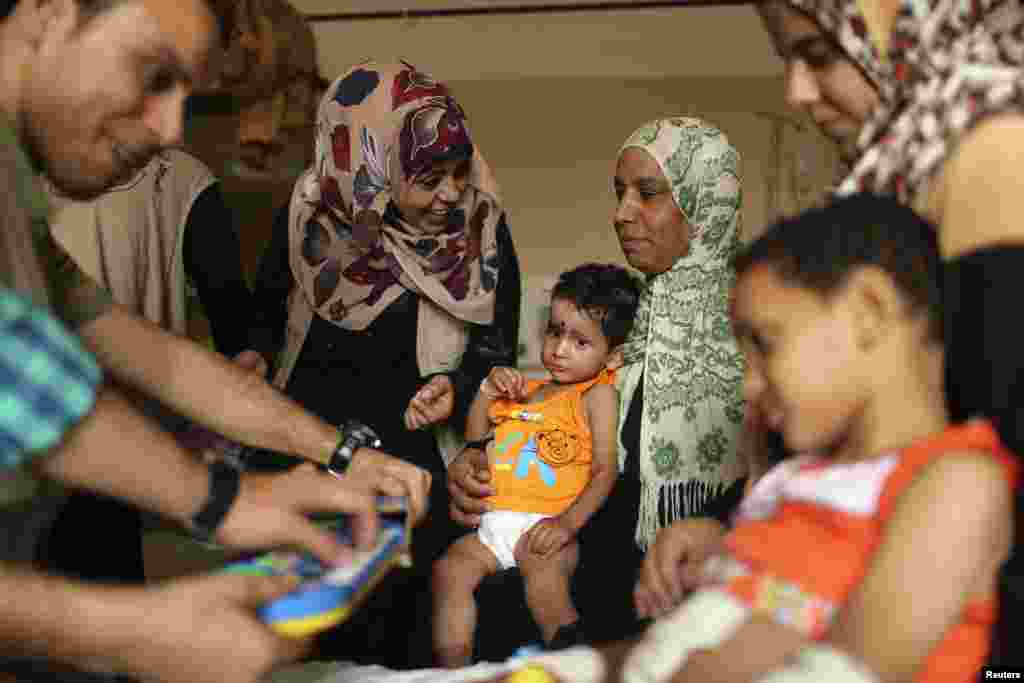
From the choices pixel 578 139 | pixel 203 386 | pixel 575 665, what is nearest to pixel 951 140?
pixel 575 665

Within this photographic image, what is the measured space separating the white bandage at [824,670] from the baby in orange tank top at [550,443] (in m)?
1.38

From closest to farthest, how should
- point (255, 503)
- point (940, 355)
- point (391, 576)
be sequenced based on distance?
point (940, 355) → point (255, 503) → point (391, 576)

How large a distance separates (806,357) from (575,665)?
56 centimetres

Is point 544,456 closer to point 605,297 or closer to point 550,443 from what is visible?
point 550,443

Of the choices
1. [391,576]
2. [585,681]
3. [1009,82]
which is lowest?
[391,576]

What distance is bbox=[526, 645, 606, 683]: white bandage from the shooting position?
4.44ft

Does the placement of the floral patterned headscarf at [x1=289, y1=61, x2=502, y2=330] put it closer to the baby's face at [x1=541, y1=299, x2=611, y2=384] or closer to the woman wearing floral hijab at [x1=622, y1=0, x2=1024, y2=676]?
the baby's face at [x1=541, y1=299, x2=611, y2=384]

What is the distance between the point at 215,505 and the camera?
123 cm

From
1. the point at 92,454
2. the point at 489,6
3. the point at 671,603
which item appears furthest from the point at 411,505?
the point at 489,6

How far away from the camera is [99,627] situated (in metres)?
A: 1.04

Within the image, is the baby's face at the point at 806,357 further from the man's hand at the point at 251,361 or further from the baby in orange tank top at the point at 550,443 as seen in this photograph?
the man's hand at the point at 251,361

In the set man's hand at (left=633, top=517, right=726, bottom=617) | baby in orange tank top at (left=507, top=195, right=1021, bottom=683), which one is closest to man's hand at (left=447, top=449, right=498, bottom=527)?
man's hand at (left=633, top=517, right=726, bottom=617)

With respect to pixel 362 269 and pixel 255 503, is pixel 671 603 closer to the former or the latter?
pixel 255 503

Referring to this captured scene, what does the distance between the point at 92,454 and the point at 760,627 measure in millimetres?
677
